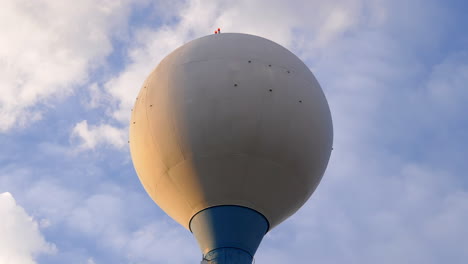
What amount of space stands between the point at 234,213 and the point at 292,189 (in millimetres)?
1739

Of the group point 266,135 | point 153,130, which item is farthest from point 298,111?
point 153,130

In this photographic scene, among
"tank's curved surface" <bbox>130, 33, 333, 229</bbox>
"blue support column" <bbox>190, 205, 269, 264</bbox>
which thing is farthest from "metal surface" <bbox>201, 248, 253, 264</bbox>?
"tank's curved surface" <bbox>130, 33, 333, 229</bbox>

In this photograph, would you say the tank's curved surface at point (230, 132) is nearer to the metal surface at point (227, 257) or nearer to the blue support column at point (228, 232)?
the blue support column at point (228, 232)

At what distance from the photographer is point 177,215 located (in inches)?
794

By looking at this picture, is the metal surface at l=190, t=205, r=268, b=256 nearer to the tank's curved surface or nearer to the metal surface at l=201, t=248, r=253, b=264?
the metal surface at l=201, t=248, r=253, b=264

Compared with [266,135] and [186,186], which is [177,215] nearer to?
[186,186]

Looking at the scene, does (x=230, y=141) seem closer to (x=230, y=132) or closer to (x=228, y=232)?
(x=230, y=132)

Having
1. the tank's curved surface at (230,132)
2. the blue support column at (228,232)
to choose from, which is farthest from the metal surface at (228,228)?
the tank's curved surface at (230,132)

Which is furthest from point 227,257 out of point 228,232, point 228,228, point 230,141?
point 230,141

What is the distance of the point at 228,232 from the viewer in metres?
19.3

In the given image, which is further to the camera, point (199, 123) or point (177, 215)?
point (177, 215)

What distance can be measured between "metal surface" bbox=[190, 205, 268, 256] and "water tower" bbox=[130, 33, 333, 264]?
0.03 metres

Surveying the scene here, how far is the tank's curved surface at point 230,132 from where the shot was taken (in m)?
18.6

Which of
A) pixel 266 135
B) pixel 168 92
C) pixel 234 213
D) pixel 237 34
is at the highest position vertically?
pixel 237 34
